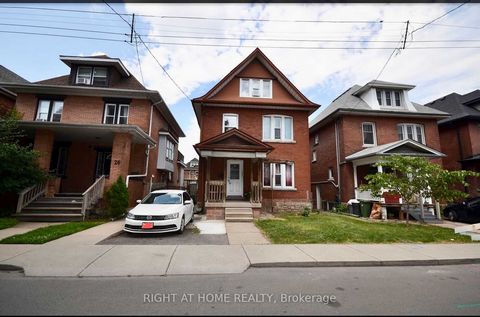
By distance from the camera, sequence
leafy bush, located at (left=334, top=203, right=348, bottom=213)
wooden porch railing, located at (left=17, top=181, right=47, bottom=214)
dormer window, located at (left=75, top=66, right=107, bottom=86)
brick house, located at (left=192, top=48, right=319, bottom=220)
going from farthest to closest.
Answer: leafy bush, located at (left=334, top=203, right=348, bottom=213) < dormer window, located at (left=75, top=66, right=107, bottom=86) < brick house, located at (left=192, top=48, right=319, bottom=220) < wooden porch railing, located at (left=17, top=181, right=47, bottom=214)

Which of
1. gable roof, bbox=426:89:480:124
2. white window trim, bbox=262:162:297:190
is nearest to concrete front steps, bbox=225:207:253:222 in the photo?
white window trim, bbox=262:162:297:190

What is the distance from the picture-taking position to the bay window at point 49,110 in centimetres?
1538

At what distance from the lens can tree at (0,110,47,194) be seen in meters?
10.1

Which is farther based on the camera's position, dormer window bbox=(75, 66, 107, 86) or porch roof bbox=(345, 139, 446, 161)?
dormer window bbox=(75, 66, 107, 86)

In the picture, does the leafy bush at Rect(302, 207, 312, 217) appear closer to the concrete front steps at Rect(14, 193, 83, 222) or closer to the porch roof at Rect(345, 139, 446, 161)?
the porch roof at Rect(345, 139, 446, 161)

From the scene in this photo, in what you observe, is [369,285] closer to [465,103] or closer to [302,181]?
[302,181]

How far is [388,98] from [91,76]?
22.2 meters

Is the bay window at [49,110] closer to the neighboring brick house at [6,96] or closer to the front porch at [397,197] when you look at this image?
the neighboring brick house at [6,96]

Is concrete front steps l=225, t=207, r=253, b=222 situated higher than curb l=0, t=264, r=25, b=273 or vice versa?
concrete front steps l=225, t=207, r=253, b=222

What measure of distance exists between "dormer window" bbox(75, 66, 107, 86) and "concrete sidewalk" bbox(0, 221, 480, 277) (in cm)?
1222

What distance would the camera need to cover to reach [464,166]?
1905cm

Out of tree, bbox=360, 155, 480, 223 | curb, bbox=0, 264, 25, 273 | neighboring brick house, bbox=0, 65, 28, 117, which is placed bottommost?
curb, bbox=0, 264, 25, 273

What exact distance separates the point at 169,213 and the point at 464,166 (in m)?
23.2

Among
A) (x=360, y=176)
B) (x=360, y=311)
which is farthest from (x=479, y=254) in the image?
(x=360, y=176)
